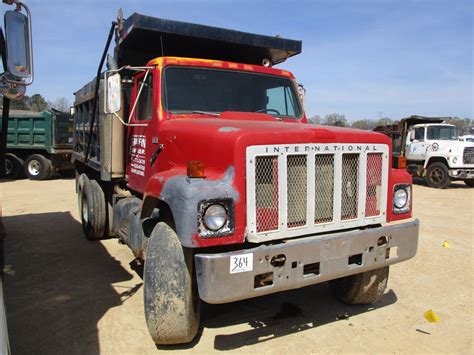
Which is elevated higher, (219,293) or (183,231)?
(183,231)

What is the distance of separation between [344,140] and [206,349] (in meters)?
1.98

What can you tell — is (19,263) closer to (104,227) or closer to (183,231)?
(104,227)

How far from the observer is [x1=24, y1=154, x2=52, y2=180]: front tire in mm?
15168

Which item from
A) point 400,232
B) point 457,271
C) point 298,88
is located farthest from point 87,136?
point 457,271

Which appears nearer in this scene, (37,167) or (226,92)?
(226,92)

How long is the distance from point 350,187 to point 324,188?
0.28m

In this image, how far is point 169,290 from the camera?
122 inches

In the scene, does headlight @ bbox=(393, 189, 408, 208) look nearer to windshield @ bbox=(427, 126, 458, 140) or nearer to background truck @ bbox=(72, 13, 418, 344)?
background truck @ bbox=(72, 13, 418, 344)

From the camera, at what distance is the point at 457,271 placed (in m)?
5.35

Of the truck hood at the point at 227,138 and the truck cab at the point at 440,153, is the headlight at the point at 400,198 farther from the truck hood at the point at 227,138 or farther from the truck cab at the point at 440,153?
the truck cab at the point at 440,153

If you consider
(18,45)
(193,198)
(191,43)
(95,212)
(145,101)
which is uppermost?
(191,43)

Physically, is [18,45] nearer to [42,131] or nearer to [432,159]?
[42,131]

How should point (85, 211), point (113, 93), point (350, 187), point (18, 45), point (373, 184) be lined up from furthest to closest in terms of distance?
point (85, 211) < point (113, 93) < point (373, 184) < point (350, 187) < point (18, 45)

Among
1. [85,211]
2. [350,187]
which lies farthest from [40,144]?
[350,187]
